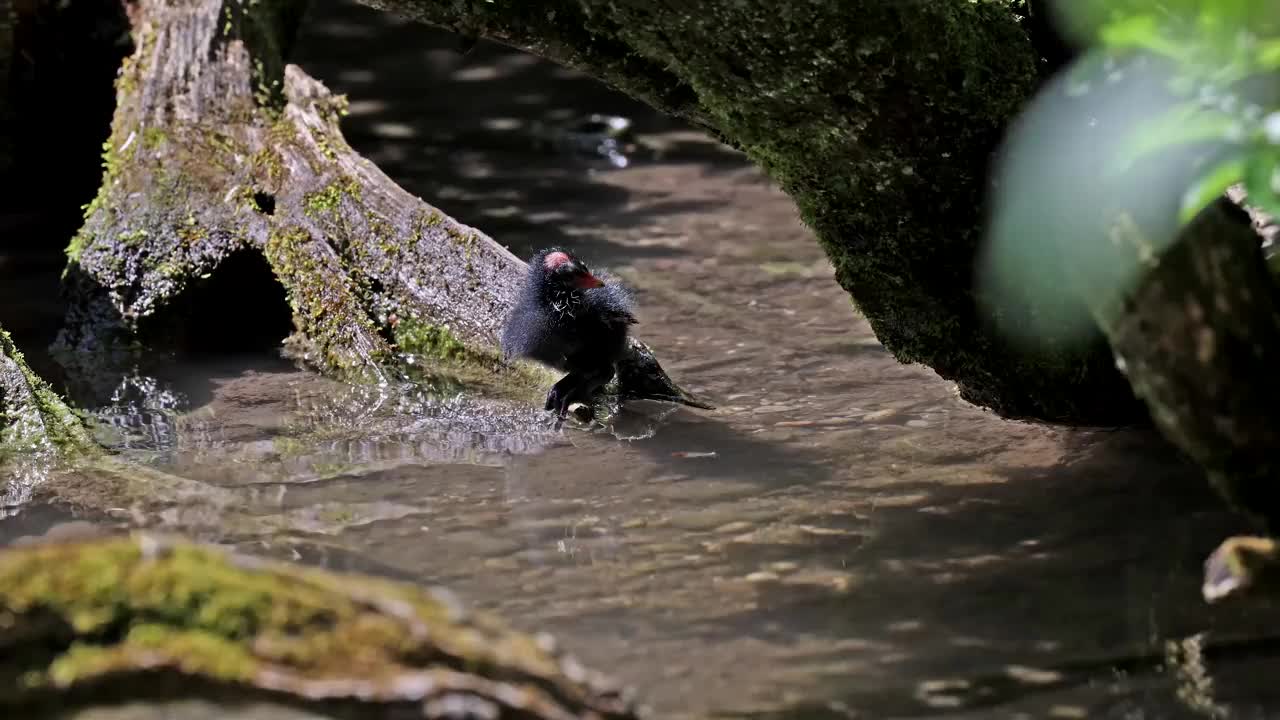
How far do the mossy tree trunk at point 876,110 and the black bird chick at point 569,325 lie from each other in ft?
3.97

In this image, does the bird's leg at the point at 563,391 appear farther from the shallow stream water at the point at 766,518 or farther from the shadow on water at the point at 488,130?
the shadow on water at the point at 488,130

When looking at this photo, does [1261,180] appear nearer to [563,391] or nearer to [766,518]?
[766,518]

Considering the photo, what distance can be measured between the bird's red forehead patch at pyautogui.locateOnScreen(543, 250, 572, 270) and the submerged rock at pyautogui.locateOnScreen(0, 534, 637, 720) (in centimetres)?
325

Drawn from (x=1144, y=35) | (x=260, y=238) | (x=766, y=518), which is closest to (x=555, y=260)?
(x=766, y=518)

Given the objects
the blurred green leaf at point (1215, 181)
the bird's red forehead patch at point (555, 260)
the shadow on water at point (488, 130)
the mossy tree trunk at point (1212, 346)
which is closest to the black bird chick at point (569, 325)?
the bird's red forehead patch at point (555, 260)

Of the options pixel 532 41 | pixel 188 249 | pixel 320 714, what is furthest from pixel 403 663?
pixel 188 249

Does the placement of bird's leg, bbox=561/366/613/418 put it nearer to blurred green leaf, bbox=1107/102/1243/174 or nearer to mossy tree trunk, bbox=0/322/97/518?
mossy tree trunk, bbox=0/322/97/518

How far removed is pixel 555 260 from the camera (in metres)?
6.39

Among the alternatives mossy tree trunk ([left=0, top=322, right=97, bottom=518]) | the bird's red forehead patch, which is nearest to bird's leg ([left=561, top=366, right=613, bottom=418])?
the bird's red forehead patch

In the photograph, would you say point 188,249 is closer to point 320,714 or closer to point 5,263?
point 5,263

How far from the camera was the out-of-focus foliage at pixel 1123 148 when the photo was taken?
10.1 ft

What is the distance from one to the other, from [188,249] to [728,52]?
3.91m

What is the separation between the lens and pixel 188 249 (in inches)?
296

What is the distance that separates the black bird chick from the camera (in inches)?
247
